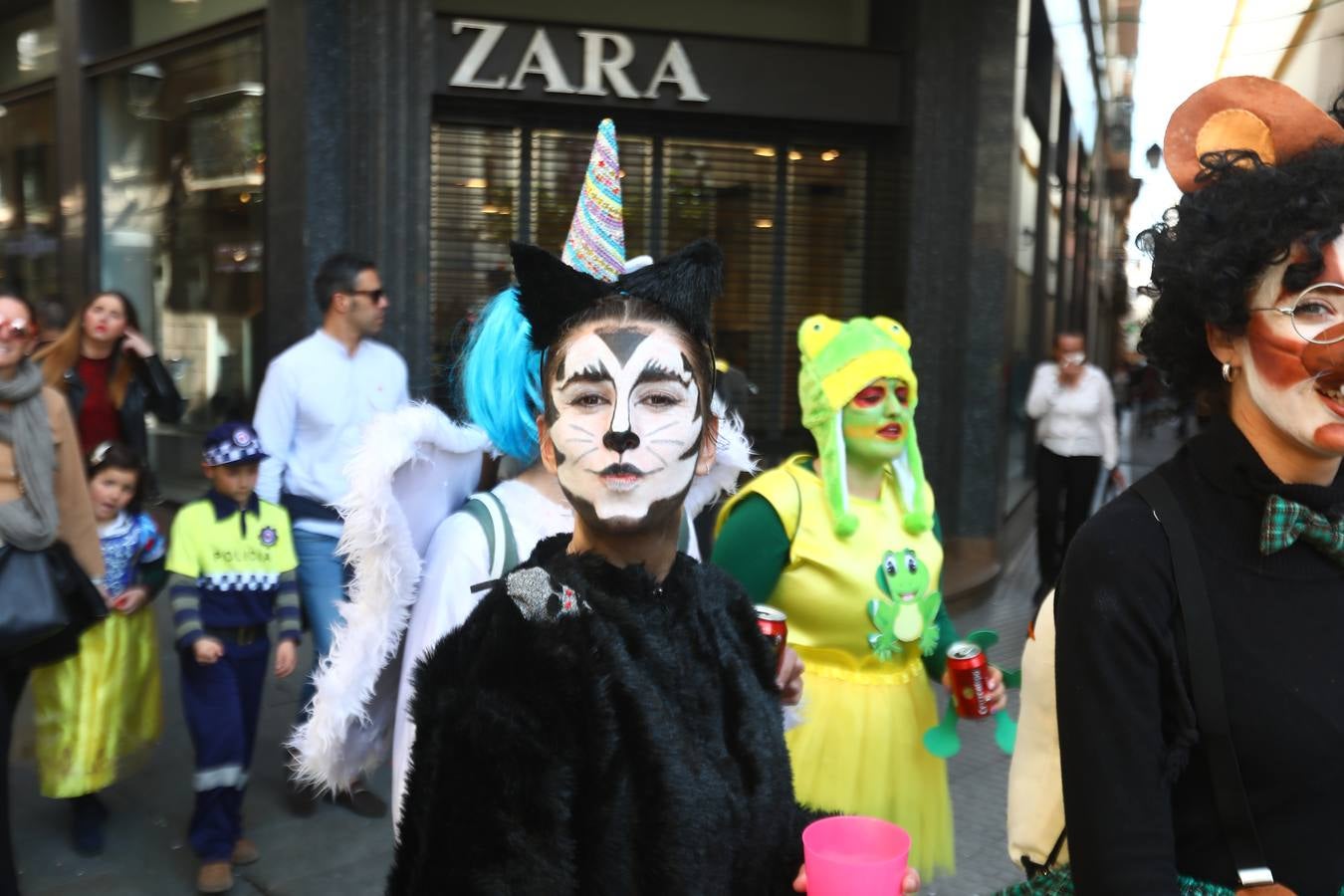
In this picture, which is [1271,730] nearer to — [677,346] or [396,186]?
[677,346]

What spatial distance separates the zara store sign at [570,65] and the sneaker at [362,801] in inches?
184

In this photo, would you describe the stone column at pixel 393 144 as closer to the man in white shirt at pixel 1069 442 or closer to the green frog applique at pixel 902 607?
the man in white shirt at pixel 1069 442

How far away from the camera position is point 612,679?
5.31 feet

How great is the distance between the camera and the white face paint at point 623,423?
178 cm

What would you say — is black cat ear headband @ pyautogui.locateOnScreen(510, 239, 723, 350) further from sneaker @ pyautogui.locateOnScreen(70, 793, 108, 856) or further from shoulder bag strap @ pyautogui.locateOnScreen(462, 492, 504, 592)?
sneaker @ pyautogui.locateOnScreen(70, 793, 108, 856)

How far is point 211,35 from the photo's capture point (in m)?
8.66

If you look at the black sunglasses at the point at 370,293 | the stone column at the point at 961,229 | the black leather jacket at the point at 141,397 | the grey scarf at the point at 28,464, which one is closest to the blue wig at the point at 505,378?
the grey scarf at the point at 28,464

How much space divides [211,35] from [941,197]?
5.20 metres

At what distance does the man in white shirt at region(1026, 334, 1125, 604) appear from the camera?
340 inches

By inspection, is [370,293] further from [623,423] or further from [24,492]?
[623,423]

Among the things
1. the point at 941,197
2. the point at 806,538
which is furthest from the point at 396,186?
the point at 806,538

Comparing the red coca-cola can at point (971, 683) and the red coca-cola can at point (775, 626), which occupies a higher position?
the red coca-cola can at point (775, 626)

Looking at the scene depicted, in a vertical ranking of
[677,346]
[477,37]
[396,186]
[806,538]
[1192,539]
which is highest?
[477,37]

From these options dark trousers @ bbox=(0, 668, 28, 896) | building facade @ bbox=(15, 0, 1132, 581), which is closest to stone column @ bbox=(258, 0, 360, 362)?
building facade @ bbox=(15, 0, 1132, 581)
